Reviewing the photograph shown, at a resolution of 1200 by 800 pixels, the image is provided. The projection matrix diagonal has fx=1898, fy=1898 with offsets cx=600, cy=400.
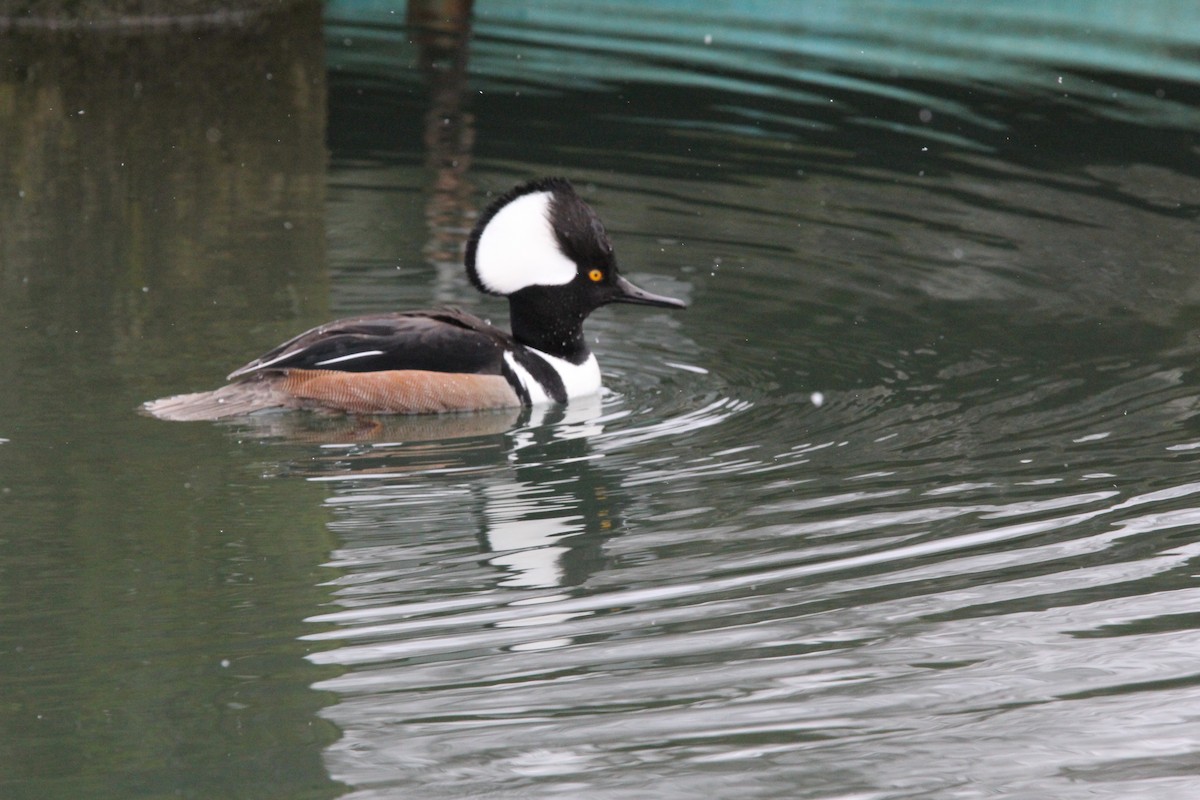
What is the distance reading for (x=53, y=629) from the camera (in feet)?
17.5

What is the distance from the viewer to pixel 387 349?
785cm

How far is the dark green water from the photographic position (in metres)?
4.62

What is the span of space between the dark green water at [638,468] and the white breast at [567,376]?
12 centimetres

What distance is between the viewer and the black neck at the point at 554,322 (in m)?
8.30

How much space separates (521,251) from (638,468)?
4.91ft

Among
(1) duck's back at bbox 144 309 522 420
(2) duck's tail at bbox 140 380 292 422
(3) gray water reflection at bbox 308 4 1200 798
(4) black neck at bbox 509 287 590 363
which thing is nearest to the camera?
(3) gray water reflection at bbox 308 4 1200 798

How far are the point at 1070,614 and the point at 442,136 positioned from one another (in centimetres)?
885

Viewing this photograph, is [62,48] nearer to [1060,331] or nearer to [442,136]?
[442,136]

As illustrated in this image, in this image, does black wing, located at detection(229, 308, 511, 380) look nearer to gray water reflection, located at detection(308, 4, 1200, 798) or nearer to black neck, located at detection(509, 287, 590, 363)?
black neck, located at detection(509, 287, 590, 363)

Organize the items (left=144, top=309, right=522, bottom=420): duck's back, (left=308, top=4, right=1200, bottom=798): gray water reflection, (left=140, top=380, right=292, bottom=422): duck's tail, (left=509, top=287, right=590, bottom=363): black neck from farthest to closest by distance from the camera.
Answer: (left=509, top=287, right=590, bottom=363): black neck
(left=144, top=309, right=522, bottom=420): duck's back
(left=140, top=380, right=292, bottom=422): duck's tail
(left=308, top=4, right=1200, bottom=798): gray water reflection

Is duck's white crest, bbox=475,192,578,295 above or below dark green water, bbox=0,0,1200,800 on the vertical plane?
above

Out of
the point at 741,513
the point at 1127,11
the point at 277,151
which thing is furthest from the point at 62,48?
the point at 741,513

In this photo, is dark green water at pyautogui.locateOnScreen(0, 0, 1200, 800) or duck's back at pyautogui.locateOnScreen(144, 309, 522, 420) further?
duck's back at pyautogui.locateOnScreen(144, 309, 522, 420)

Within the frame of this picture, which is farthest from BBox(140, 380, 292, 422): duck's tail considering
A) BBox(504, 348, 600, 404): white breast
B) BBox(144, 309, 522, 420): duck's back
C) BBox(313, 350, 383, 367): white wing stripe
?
BBox(504, 348, 600, 404): white breast
